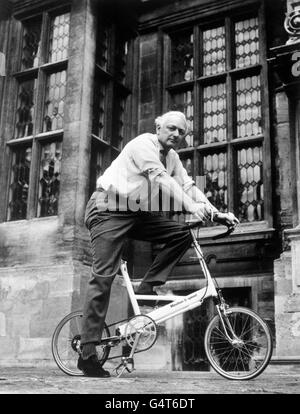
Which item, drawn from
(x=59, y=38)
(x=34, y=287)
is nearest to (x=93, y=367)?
(x=34, y=287)

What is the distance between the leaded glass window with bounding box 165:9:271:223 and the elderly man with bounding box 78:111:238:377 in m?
2.69

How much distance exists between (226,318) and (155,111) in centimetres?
458

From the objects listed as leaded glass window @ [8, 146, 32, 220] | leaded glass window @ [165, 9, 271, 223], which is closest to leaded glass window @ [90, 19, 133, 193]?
leaded glass window @ [165, 9, 271, 223]

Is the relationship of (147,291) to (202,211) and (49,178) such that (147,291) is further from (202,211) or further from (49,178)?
(49,178)

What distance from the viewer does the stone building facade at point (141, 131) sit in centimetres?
629

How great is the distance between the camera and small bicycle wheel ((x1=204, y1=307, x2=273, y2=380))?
145 inches

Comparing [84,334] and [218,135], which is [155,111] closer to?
[218,135]

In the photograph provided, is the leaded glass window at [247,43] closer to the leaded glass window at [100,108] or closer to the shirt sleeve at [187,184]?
the leaded glass window at [100,108]

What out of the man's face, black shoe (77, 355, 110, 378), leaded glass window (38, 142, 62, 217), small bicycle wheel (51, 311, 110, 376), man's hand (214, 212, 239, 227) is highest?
leaded glass window (38, 142, 62, 217)

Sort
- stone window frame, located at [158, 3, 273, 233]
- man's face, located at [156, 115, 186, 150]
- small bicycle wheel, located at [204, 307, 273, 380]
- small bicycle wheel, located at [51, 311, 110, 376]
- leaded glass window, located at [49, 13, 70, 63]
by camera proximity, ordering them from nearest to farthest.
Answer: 1. small bicycle wheel, located at [204, 307, 273, 380]
2. small bicycle wheel, located at [51, 311, 110, 376]
3. man's face, located at [156, 115, 186, 150]
4. stone window frame, located at [158, 3, 273, 233]
5. leaded glass window, located at [49, 13, 70, 63]

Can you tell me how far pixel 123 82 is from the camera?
806cm

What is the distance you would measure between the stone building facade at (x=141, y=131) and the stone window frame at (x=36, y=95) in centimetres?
2

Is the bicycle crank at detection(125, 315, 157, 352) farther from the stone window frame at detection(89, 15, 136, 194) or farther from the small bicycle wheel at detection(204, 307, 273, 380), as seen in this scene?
the stone window frame at detection(89, 15, 136, 194)

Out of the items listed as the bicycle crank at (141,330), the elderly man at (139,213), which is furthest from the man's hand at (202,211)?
the bicycle crank at (141,330)
